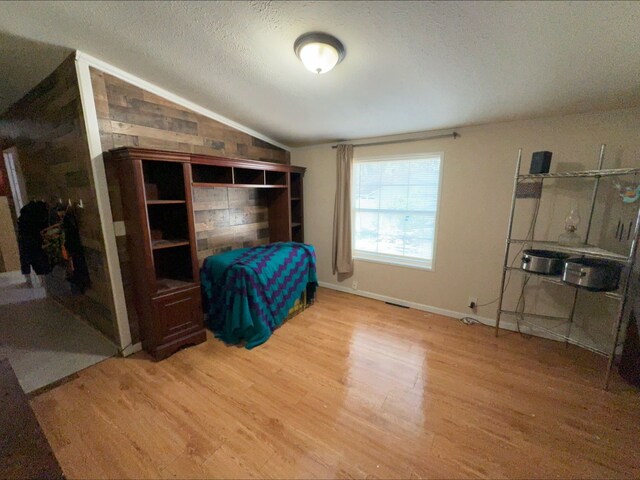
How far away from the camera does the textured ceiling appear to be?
1.28 m

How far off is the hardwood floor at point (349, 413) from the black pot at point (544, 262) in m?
0.79

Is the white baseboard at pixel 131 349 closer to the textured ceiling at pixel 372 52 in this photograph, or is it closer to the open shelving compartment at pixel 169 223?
the open shelving compartment at pixel 169 223

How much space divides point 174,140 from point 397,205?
8.44 feet

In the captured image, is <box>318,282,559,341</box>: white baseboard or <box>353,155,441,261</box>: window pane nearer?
<box>318,282,559,341</box>: white baseboard

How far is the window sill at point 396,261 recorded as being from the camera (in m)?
3.04

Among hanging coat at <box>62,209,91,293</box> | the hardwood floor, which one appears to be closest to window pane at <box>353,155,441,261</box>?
the hardwood floor

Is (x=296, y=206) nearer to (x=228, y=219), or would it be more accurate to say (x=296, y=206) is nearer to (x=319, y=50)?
(x=228, y=219)

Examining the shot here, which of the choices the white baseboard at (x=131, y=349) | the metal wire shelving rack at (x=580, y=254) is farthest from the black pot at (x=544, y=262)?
the white baseboard at (x=131, y=349)

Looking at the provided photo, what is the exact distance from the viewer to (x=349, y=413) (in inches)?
63.9

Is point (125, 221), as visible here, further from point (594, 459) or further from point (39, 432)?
point (594, 459)

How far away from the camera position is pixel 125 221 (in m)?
2.04

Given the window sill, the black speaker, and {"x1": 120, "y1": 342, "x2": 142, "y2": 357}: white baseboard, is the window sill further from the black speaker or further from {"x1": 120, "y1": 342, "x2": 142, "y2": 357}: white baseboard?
{"x1": 120, "y1": 342, "x2": 142, "y2": 357}: white baseboard

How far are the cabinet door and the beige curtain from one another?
1.88 m

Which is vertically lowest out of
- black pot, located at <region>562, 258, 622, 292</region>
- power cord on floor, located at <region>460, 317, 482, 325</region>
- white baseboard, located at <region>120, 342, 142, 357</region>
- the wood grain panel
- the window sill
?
power cord on floor, located at <region>460, 317, 482, 325</region>
